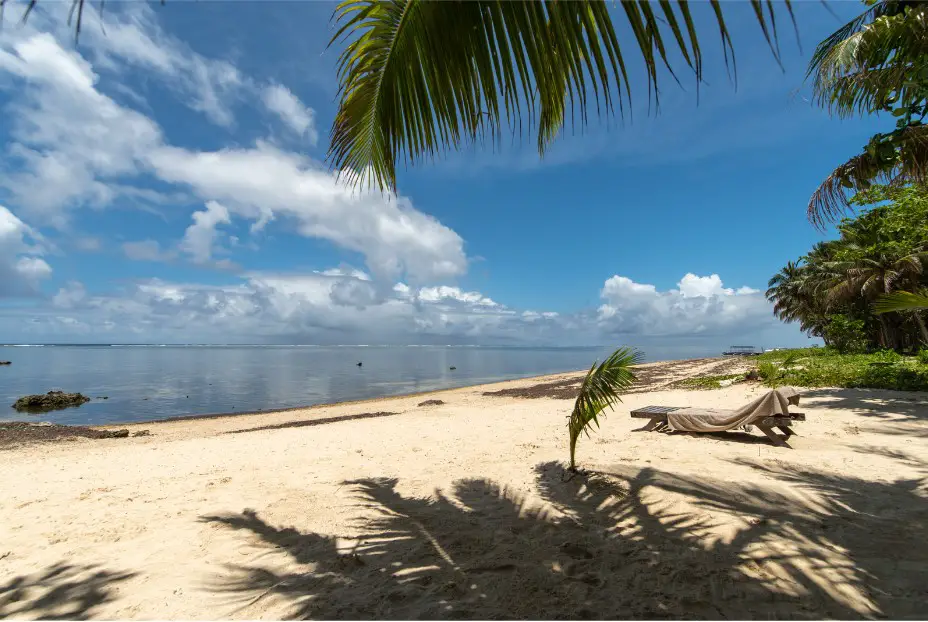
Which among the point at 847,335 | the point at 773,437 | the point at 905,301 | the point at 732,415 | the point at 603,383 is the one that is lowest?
the point at 773,437

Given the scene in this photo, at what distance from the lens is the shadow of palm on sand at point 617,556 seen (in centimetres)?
268

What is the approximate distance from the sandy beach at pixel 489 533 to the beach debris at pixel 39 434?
5.04 meters

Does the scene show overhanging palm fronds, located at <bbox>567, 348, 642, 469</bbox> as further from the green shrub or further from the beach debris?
the green shrub

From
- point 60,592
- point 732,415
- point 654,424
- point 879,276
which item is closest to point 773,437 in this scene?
point 732,415

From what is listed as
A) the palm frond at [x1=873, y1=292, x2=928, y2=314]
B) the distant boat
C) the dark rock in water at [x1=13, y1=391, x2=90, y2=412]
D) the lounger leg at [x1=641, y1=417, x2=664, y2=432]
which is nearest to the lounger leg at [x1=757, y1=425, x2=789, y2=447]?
the lounger leg at [x1=641, y1=417, x2=664, y2=432]

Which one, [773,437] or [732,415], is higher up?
[732,415]

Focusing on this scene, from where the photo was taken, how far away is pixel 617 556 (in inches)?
129

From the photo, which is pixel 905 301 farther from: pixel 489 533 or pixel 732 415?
pixel 489 533

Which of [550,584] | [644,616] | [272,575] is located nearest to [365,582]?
[272,575]

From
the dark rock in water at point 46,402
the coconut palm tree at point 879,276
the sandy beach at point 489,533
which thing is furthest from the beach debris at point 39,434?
the coconut palm tree at point 879,276

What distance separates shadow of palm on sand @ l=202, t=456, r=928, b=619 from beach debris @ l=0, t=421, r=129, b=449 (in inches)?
427

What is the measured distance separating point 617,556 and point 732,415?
509cm

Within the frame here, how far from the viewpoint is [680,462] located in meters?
5.68

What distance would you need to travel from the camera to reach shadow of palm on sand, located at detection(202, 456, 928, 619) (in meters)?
2.68
